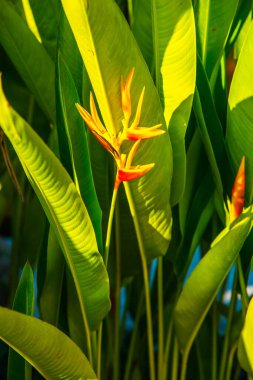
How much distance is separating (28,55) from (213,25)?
0.21m

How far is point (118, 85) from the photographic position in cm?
71

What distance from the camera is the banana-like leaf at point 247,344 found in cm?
74

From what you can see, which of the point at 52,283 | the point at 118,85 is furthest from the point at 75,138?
the point at 52,283

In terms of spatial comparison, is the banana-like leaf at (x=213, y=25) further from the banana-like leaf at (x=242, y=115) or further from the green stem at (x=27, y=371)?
the green stem at (x=27, y=371)

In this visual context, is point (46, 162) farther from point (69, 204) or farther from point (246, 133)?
point (246, 133)

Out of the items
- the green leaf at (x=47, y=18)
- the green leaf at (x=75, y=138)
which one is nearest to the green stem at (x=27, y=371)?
the green leaf at (x=75, y=138)

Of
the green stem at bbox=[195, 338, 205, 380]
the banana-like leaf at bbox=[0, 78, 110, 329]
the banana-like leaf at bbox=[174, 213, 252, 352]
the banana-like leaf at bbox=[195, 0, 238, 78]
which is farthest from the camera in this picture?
the green stem at bbox=[195, 338, 205, 380]

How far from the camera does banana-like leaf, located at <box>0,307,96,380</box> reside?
0.65 meters

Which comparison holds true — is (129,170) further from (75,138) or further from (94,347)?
(94,347)

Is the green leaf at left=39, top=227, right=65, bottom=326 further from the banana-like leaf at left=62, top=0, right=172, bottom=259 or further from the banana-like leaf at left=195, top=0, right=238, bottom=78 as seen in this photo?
the banana-like leaf at left=195, top=0, right=238, bottom=78

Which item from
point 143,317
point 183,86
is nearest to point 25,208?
point 143,317

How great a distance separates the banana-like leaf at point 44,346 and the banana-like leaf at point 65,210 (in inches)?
2.5

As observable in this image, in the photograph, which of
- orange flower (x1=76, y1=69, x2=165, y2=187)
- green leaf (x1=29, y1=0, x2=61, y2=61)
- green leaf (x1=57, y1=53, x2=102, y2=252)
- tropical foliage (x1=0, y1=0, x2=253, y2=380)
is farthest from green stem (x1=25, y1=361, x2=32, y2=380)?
green leaf (x1=29, y1=0, x2=61, y2=61)

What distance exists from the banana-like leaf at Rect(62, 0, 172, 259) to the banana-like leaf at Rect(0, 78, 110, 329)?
8 cm
